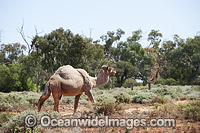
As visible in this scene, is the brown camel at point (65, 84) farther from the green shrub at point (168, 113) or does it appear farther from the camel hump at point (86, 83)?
the green shrub at point (168, 113)

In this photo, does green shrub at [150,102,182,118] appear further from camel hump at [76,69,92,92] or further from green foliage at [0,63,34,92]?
green foliage at [0,63,34,92]

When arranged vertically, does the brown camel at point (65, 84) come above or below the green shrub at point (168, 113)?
above

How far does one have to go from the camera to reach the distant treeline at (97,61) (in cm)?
3250

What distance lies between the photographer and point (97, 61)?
124 ft

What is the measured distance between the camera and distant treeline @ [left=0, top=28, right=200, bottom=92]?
32.5 meters

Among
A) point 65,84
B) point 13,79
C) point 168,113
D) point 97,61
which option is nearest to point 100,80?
point 65,84

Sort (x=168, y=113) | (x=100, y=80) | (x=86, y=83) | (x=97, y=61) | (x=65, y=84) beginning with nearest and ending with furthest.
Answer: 1. (x=168, y=113)
2. (x=65, y=84)
3. (x=86, y=83)
4. (x=100, y=80)
5. (x=97, y=61)

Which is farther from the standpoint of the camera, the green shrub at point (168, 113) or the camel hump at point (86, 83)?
the camel hump at point (86, 83)

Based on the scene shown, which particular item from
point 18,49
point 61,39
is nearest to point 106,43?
point 61,39

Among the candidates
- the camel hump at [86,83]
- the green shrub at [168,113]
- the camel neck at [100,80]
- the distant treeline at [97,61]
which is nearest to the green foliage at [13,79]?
the distant treeline at [97,61]

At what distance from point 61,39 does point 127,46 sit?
16744 mm

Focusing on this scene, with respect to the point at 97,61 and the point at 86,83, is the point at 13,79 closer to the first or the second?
the point at 97,61

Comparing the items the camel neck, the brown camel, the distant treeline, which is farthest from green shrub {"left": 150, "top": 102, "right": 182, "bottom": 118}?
the distant treeline

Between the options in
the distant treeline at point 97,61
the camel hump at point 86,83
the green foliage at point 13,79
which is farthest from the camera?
the green foliage at point 13,79
